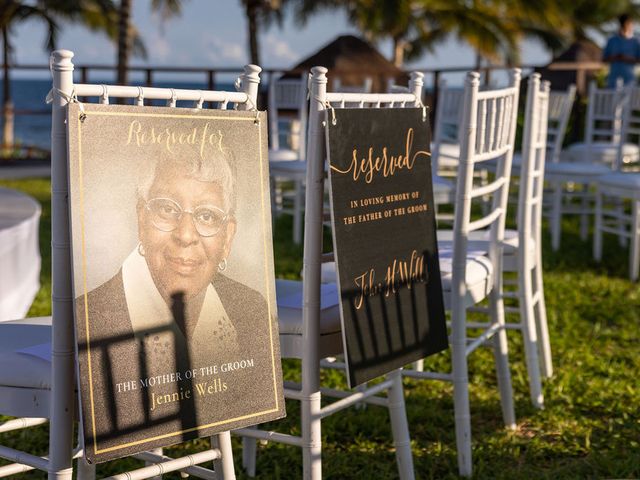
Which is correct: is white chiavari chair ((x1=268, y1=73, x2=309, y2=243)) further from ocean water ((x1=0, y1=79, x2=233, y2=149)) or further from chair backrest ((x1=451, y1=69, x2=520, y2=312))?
ocean water ((x1=0, y1=79, x2=233, y2=149))

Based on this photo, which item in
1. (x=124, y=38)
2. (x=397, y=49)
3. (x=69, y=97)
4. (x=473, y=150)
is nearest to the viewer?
(x=69, y=97)

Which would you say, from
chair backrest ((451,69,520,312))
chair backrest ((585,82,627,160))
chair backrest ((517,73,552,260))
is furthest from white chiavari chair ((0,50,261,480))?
chair backrest ((585,82,627,160))

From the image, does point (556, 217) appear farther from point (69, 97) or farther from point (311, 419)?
point (69, 97)

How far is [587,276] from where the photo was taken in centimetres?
578

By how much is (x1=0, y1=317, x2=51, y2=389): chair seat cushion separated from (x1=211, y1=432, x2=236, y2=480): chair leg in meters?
0.40

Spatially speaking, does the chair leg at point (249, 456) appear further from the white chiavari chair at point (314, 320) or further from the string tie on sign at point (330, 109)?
the string tie on sign at point (330, 109)

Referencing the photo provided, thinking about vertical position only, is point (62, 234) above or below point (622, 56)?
below

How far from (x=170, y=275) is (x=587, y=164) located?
5427 mm

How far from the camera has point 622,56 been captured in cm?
991

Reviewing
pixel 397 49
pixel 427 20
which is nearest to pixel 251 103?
pixel 427 20

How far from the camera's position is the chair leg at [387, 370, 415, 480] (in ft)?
8.25

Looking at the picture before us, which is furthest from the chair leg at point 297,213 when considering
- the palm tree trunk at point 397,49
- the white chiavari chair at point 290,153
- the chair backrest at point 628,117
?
the palm tree trunk at point 397,49

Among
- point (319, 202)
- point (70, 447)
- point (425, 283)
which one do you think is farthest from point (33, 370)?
point (425, 283)

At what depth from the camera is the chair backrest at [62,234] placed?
1.69m
